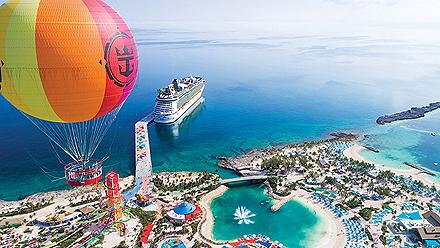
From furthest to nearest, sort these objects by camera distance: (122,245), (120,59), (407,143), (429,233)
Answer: (407,143), (429,233), (122,245), (120,59)

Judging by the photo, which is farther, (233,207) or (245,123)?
(245,123)

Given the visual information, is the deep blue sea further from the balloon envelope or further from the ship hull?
the balloon envelope

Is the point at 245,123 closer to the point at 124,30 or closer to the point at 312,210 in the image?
the point at 312,210

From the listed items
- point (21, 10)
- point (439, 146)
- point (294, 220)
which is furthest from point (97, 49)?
point (439, 146)

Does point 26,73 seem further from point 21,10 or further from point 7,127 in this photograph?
point 7,127

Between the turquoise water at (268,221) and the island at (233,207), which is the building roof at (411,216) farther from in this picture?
the turquoise water at (268,221)

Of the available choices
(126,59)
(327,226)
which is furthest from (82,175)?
(327,226)
